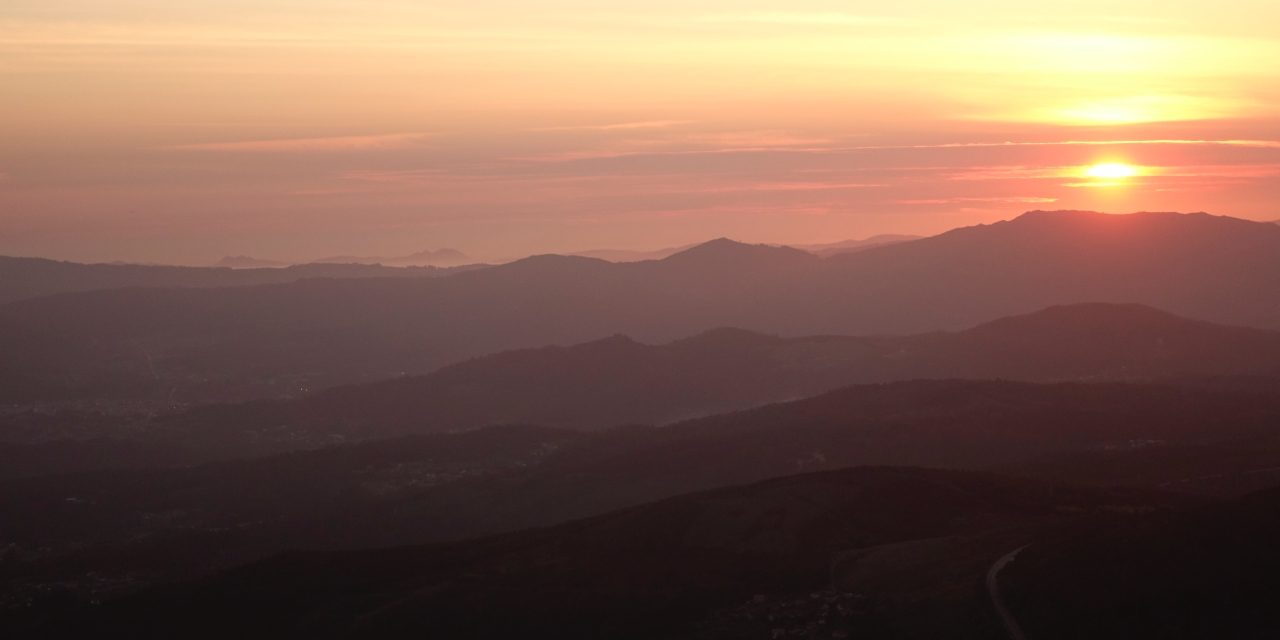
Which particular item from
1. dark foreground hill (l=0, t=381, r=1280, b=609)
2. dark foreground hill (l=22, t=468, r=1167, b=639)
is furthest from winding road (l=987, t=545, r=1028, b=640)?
dark foreground hill (l=0, t=381, r=1280, b=609)

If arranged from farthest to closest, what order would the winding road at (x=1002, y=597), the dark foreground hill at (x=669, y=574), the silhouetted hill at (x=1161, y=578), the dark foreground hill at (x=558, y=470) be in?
the dark foreground hill at (x=558, y=470)
the dark foreground hill at (x=669, y=574)
the winding road at (x=1002, y=597)
the silhouetted hill at (x=1161, y=578)

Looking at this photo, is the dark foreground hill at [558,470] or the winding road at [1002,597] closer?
the winding road at [1002,597]

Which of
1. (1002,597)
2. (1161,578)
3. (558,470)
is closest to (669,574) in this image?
(1002,597)

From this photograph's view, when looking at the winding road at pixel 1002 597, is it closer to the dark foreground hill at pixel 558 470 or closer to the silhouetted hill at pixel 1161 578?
the silhouetted hill at pixel 1161 578

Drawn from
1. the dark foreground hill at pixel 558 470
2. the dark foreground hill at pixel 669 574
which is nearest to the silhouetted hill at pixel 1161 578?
the dark foreground hill at pixel 669 574

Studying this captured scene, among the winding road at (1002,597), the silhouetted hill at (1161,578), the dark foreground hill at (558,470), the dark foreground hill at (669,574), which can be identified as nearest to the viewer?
the silhouetted hill at (1161,578)

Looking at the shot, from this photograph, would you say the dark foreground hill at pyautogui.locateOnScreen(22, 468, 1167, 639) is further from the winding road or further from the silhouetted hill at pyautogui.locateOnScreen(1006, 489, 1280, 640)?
the silhouetted hill at pyautogui.locateOnScreen(1006, 489, 1280, 640)
